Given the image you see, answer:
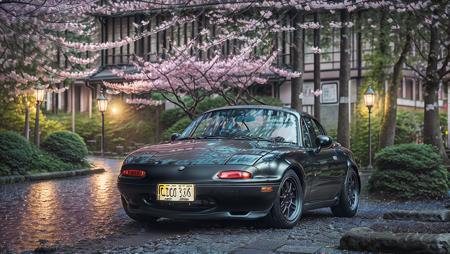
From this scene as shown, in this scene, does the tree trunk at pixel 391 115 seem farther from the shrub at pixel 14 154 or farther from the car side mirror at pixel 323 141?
the car side mirror at pixel 323 141

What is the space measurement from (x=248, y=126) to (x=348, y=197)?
2.39 m

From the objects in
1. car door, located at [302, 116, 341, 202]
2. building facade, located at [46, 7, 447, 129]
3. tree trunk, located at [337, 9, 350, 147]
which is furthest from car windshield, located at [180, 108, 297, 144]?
building facade, located at [46, 7, 447, 129]

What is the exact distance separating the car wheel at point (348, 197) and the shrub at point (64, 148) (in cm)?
1237

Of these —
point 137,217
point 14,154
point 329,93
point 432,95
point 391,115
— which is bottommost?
point 137,217

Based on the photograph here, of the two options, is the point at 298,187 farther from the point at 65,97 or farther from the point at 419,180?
the point at 65,97

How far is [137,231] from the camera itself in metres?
7.29

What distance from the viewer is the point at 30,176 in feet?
53.7

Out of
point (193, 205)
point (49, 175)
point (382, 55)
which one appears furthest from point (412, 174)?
point (382, 55)

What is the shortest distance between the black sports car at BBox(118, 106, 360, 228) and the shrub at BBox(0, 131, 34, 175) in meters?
9.54

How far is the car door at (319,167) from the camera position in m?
7.99

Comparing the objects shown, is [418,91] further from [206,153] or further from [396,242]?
[396,242]

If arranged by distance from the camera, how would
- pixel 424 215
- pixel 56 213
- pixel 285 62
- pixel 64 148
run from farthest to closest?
1. pixel 285 62
2. pixel 64 148
3. pixel 56 213
4. pixel 424 215

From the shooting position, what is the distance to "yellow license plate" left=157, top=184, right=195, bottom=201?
21.9 feet

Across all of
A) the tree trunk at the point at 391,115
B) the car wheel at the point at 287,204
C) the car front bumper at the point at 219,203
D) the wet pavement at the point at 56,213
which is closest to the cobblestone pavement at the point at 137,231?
the wet pavement at the point at 56,213
